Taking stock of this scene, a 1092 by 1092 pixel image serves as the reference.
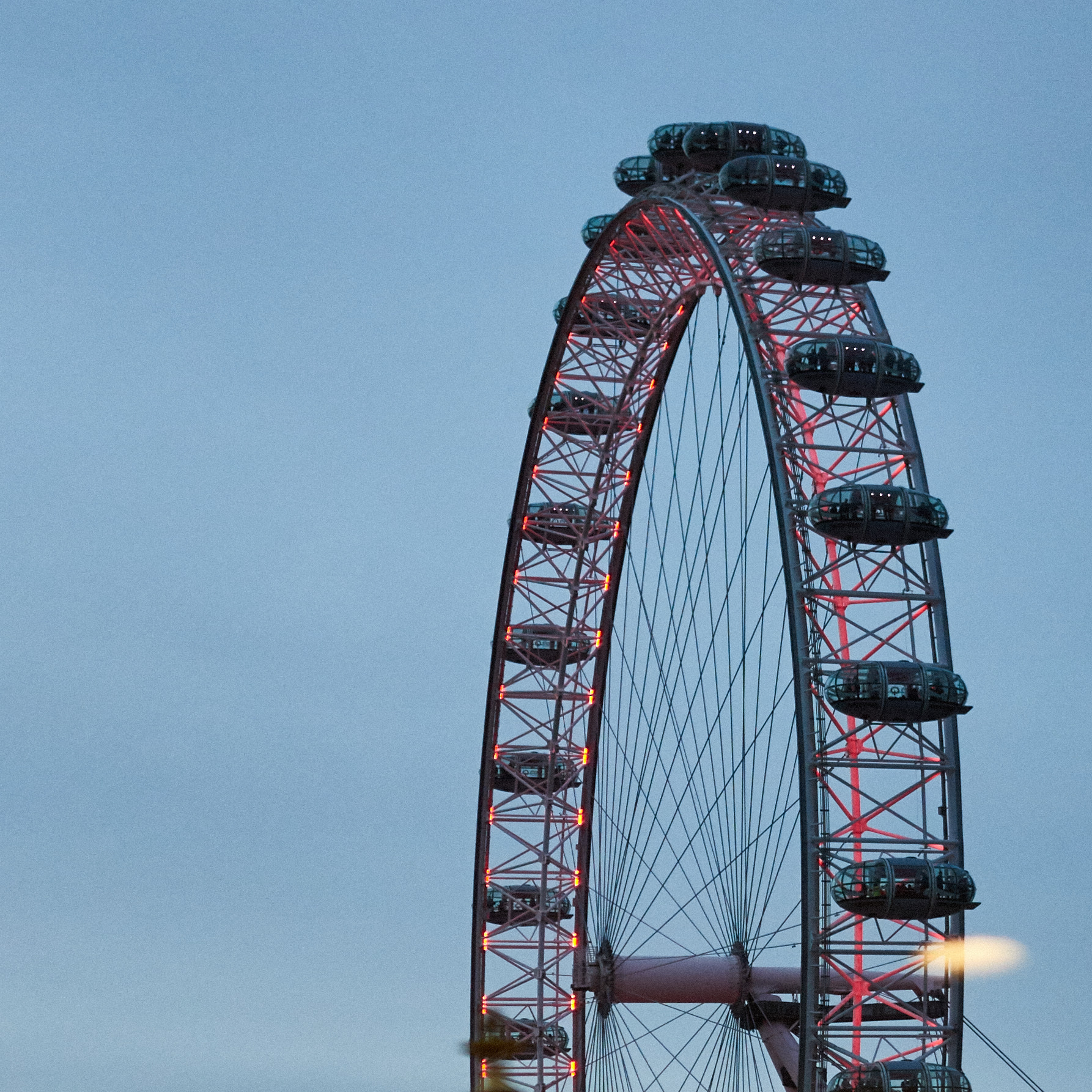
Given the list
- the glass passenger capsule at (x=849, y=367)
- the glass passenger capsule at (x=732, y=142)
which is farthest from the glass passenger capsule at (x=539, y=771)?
the glass passenger capsule at (x=849, y=367)

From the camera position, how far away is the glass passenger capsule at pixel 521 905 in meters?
58.5

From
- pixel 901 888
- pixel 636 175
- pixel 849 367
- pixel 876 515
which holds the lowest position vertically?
pixel 901 888

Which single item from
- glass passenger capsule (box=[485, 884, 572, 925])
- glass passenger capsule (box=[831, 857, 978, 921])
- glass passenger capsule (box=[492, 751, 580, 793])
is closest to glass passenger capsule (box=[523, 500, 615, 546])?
glass passenger capsule (box=[492, 751, 580, 793])

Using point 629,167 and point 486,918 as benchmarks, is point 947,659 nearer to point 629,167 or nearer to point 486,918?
point 629,167

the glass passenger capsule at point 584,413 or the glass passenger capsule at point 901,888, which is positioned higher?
the glass passenger capsule at point 584,413

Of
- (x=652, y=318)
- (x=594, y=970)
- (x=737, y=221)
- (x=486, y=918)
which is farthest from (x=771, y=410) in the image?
(x=486, y=918)

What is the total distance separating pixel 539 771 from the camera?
5934 cm

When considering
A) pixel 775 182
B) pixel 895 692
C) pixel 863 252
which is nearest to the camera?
pixel 895 692

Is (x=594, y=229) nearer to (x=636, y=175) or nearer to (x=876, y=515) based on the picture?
(x=636, y=175)

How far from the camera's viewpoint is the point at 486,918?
59031 millimetres

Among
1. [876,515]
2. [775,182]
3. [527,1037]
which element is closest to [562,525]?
[527,1037]

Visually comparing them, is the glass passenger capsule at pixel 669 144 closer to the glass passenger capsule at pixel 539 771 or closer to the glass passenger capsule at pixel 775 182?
the glass passenger capsule at pixel 775 182

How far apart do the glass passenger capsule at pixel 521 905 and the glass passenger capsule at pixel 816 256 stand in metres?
20.7

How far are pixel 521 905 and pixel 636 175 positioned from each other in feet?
57.5
